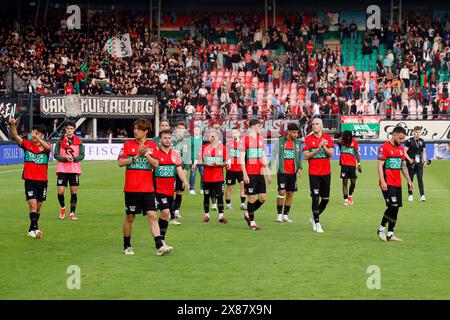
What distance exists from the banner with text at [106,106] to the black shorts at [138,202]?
3715 cm

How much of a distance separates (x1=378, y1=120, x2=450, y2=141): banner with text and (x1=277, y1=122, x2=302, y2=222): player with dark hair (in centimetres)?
3096

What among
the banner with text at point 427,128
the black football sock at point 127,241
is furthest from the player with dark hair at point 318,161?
the banner with text at point 427,128

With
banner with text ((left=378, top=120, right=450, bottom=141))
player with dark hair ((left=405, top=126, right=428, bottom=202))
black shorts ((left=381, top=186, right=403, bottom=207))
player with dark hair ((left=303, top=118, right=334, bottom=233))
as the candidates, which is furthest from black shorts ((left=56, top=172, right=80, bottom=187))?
banner with text ((left=378, top=120, right=450, bottom=141))

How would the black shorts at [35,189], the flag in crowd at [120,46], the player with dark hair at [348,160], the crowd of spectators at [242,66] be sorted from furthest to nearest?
the flag in crowd at [120,46]
the crowd of spectators at [242,66]
the player with dark hair at [348,160]
the black shorts at [35,189]

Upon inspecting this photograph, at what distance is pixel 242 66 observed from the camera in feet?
192

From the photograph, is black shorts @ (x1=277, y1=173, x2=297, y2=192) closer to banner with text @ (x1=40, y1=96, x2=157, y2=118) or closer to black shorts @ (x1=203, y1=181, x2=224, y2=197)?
black shorts @ (x1=203, y1=181, x2=224, y2=197)

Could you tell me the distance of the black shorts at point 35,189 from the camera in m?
17.4

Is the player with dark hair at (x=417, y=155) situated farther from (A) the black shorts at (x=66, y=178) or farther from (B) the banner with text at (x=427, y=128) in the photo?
(B) the banner with text at (x=427, y=128)

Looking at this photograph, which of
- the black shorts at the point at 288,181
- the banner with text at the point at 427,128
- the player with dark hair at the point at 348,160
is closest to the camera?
the black shorts at the point at 288,181

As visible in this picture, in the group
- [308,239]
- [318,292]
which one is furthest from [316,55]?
[318,292]

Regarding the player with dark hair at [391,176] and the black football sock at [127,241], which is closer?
the black football sock at [127,241]

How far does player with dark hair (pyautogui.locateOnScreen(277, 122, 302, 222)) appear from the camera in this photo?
64.6 ft
